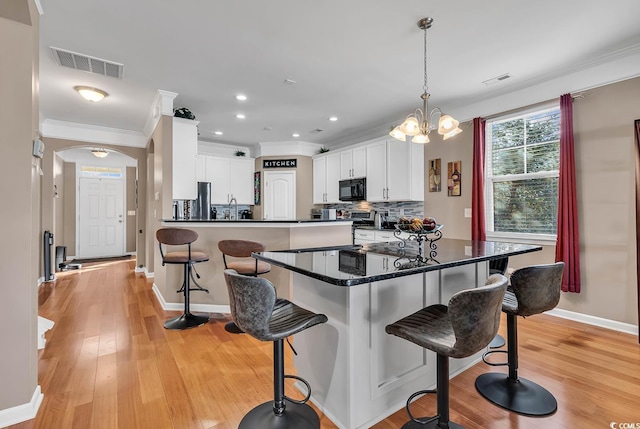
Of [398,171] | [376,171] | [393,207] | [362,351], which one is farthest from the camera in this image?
[393,207]

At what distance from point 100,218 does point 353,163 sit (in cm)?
670

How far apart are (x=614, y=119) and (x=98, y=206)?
9905mm

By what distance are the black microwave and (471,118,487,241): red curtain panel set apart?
1898mm

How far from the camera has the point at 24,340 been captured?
1.77 m

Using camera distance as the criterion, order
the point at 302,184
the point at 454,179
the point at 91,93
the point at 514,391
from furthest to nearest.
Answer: the point at 302,184 < the point at 454,179 < the point at 91,93 < the point at 514,391

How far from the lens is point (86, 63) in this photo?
10.2 ft

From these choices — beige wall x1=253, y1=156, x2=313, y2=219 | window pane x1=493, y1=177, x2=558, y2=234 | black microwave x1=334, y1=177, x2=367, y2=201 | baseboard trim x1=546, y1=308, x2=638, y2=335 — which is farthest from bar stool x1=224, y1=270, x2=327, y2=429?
beige wall x1=253, y1=156, x2=313, y2=219

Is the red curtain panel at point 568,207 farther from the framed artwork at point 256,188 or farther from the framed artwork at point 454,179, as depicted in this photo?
the framed artwork at point 256,188

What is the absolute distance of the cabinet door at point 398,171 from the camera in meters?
4.86

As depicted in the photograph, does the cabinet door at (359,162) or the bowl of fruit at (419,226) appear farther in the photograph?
the cabinet door at (359,162)

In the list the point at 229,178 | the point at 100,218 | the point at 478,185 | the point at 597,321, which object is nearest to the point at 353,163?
the point at 478,185

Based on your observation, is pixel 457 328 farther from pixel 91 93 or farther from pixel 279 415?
pixel 91 93

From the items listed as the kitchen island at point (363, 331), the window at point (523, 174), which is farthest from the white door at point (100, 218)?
the window at point (523, 174)

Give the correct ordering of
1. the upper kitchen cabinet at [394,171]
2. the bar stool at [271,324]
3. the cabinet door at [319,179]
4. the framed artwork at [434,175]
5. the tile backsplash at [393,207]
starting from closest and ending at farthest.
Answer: the bar stool at [271,324] < the framed artwork at [434,175] < the upper kitchen cabinet at [394,171] < the tile backsplash at [393,207] < the cabinet door at [319,179]
